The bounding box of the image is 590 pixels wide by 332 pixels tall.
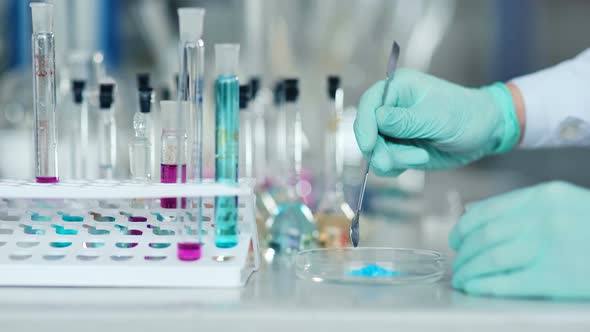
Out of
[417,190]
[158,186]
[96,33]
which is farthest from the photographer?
[96,33]

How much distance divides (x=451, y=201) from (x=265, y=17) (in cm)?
203

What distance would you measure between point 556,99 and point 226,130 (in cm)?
95

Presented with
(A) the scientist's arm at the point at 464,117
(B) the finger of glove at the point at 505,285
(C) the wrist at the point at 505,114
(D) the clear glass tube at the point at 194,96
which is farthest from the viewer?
(C) the wrist at the point at 505,114

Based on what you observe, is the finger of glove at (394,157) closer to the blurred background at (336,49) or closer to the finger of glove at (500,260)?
the finger of glove at (500,260)

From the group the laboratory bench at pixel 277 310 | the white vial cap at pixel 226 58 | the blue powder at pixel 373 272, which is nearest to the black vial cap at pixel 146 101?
the white vial cap at pixel 226 58

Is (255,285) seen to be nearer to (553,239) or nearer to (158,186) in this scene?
(158,186)

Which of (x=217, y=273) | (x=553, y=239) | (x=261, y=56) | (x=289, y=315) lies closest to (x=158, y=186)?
(x=217, y=273)

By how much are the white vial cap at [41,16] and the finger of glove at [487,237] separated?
0.79 metres

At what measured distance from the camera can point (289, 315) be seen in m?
1.03

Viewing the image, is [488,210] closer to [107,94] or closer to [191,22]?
[191,22]

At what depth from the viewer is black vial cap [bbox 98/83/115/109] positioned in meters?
1.54

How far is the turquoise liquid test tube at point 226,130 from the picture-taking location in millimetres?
1215

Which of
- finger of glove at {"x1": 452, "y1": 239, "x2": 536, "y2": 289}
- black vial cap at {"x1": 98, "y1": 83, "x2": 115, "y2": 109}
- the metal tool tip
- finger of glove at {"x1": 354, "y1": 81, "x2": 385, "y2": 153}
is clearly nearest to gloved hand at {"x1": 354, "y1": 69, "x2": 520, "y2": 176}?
finger of glove at {"x1": 354, "y1": 81, "x2": 385, "y2": 153}

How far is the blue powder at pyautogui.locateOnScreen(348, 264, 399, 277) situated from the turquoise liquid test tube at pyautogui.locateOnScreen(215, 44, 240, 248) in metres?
0.22
